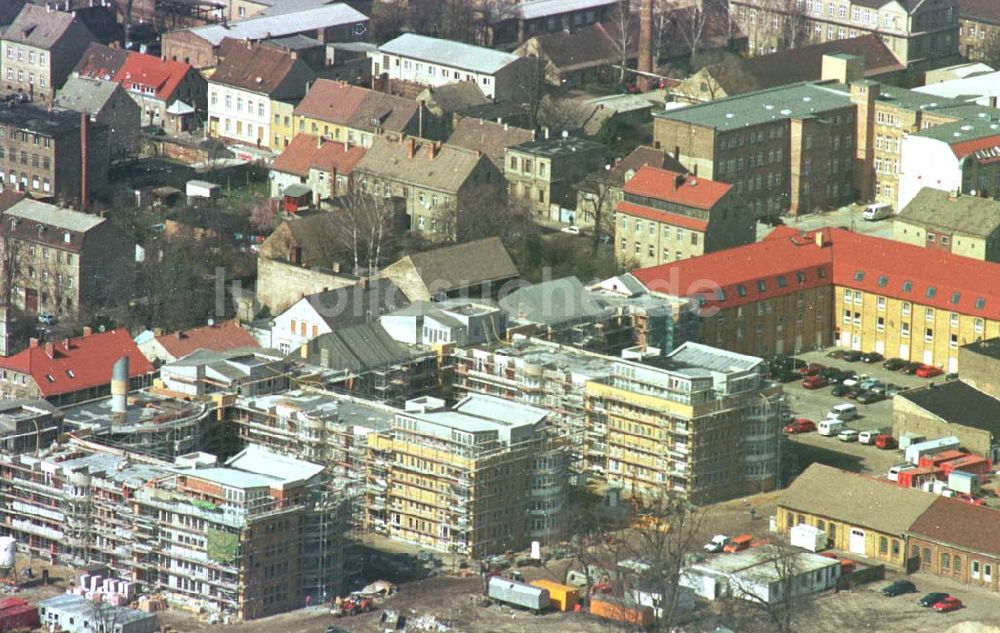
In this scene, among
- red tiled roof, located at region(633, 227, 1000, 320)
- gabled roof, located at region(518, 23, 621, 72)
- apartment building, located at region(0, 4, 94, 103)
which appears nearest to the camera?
red tiled roof, located at region(633, 227, 1000, 320)

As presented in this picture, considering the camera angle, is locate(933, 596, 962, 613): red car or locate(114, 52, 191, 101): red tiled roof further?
locate(114, 52, 191, 101): red tiled roof

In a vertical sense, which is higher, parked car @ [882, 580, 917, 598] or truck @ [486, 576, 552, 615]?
truck @ [486, 576, 552, 615]

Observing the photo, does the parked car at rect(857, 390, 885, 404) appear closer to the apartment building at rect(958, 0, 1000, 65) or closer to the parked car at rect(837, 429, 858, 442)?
the parked car at rect(837, 429, 858, 442)

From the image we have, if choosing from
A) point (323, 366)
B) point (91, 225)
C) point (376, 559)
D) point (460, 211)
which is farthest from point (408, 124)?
point (376, 559)

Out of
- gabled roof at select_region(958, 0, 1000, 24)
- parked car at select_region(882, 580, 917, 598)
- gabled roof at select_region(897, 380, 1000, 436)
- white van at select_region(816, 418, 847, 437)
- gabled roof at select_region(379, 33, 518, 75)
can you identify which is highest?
gabled roof at select_region(958, 0, 1000, 24)

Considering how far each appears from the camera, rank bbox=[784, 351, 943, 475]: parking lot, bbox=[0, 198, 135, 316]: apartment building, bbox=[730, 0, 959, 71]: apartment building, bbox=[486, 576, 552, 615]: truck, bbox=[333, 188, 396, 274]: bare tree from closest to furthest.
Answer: bbox=[486, 576, 552, 615]: truck → bbox=[784, 351, 943, 475]: parking lot → bbox=[0, 198, 135, 316]: apartment building → bbox=[333, 188, 396, 274]: bare tree → bbox=[730, 0, 959, 71]: apartment building

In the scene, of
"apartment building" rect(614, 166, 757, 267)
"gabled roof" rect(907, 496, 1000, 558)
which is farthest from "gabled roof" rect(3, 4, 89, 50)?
"gabled roof" rect(907, 496, 1000, 558)

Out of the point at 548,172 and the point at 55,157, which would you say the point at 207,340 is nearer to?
Result: the point at 548,172

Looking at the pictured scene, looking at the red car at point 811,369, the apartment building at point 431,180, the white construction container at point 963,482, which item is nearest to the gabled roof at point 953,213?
the red car at point 811,369
